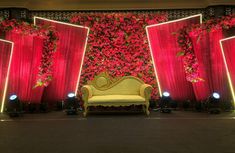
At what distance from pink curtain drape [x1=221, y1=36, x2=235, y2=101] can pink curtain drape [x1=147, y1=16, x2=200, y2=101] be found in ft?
3.50

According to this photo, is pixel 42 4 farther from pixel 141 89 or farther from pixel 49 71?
pixel 141 89

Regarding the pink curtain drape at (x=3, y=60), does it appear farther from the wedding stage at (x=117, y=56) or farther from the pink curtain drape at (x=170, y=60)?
the pink curtain drape at (x=170, y=60)

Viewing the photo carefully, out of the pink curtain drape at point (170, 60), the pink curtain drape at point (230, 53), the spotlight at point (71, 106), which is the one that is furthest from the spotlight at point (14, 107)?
the pink curtain drape at point (230, 53)

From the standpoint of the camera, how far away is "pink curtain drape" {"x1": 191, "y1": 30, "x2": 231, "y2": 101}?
788cm

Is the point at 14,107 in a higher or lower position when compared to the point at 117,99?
lower

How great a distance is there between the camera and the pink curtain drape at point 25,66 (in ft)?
25.7

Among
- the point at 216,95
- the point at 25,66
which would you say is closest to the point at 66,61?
the point at 25,66

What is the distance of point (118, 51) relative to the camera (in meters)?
8.70

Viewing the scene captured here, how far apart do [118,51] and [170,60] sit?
4.70ft

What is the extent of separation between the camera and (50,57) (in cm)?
809

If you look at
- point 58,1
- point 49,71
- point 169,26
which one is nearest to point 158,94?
point 169,26

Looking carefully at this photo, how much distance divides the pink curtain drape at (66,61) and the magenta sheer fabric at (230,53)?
367 centimetres

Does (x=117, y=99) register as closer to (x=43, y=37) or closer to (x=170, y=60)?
(x=170, y=60)

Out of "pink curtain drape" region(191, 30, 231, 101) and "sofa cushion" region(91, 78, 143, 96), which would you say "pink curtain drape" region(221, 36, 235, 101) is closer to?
"pink curtain drape" region(191, 30, 231, 101)
